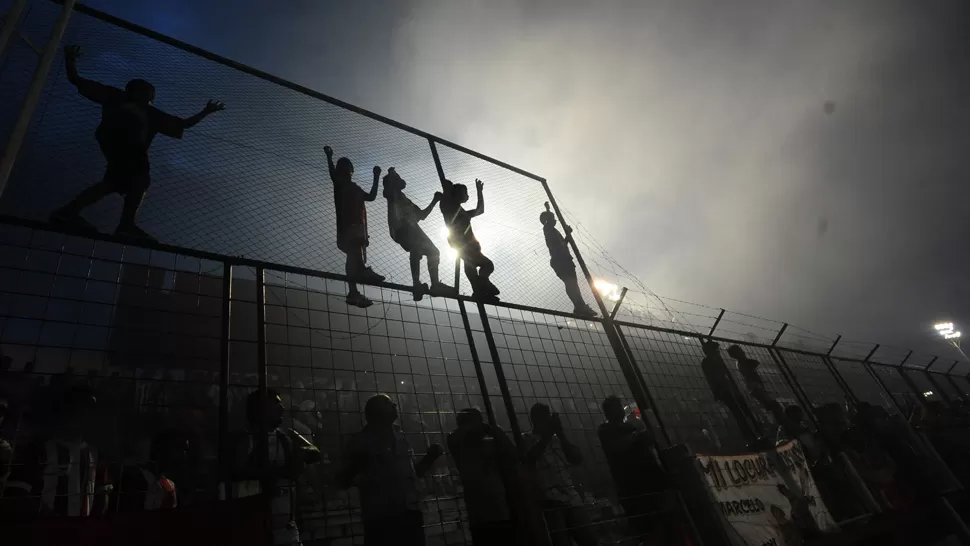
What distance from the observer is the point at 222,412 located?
2436mm

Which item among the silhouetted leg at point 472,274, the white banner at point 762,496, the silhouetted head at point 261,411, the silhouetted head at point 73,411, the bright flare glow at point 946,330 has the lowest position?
the white banner at point 762,496

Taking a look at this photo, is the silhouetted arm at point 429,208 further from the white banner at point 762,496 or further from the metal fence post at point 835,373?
the metal fence post at point 835,373

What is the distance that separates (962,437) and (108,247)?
11564 mm

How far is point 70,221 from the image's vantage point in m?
2.81

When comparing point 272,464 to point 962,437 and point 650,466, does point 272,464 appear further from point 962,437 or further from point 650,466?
point 962,437

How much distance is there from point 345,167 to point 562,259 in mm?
3823

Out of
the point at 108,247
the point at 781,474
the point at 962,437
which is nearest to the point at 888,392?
the point at 962,437

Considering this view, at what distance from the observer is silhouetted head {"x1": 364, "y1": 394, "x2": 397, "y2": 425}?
363cm

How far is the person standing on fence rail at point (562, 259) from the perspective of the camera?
6.34 meters

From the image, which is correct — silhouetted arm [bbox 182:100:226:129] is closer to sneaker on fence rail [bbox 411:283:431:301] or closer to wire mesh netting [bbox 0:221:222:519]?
wire mesh netting [bbox 0:221:222:519]

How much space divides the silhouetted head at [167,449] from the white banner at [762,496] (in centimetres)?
469

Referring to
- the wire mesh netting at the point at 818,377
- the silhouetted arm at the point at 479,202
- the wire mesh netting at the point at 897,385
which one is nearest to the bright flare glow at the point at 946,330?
the wire mesh netting at the point at 897,385

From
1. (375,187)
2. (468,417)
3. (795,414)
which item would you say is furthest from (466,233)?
(795,414)

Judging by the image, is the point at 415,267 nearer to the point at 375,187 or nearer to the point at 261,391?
the point at 375,187
